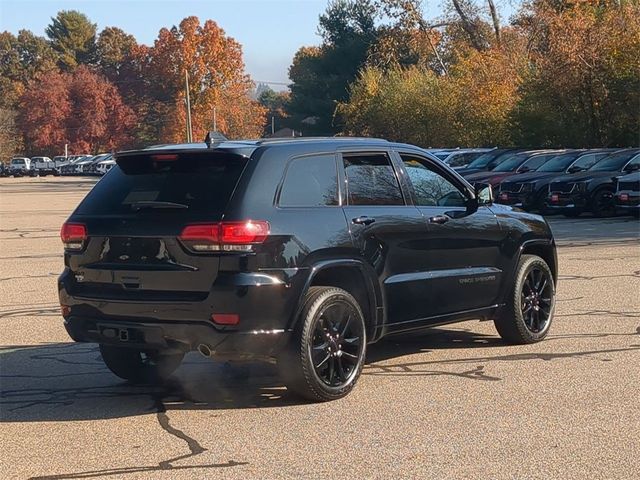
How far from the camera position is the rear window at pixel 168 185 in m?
6.62

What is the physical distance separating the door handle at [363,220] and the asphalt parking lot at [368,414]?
3.94 ft

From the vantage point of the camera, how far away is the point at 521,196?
25.6 meters

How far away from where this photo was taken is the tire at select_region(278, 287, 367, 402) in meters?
6.59

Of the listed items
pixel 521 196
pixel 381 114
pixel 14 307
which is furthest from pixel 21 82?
pixel 14 307

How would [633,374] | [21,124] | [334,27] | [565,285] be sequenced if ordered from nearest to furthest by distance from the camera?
[633,374]
[565,285]
[334,27]
[21,124]

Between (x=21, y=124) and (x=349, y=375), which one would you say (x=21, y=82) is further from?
(x=349, y=375)

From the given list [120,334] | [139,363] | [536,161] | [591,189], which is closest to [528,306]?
[139,363]

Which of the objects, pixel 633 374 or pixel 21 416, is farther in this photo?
pixel 633 374

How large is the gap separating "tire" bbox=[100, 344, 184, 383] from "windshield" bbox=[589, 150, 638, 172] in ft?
62.2

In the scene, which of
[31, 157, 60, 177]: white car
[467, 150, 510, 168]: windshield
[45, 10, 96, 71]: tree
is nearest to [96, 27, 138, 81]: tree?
[45, 10, 96, 71]: tree

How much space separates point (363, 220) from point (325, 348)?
1.01 meters

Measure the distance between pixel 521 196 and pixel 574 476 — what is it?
2101cm

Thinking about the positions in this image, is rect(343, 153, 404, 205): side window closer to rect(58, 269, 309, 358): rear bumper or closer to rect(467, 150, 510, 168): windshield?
rect(58, 269, 309, 358): rear bumper

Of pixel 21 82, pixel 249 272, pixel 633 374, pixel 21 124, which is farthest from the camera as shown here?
pixel 21 82
